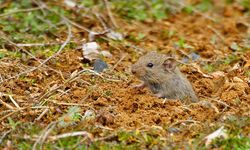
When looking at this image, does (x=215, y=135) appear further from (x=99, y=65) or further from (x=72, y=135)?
(x=99, y=65)

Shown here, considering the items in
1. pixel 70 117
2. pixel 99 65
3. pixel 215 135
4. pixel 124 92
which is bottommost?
pixel 99 65

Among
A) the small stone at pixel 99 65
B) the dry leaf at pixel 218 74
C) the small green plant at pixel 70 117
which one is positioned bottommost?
the small stone at pixel 99 65

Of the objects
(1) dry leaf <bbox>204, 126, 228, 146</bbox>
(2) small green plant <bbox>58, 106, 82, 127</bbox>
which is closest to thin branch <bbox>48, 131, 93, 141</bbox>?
(2) small green plant <bbox>58, 106, 82, 127</bbox>

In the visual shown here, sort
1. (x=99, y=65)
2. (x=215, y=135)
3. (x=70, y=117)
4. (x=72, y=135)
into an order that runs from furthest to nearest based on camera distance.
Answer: (x=99, y=65) < (x=70, y=117) < (x=215, y=135) < (x=72, y=135)

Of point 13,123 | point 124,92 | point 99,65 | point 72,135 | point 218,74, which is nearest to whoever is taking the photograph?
point 72,135

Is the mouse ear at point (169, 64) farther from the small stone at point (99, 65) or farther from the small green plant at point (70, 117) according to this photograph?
the small green plant at point (70, 117)

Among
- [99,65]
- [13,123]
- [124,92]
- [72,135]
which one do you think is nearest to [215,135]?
[72,135]

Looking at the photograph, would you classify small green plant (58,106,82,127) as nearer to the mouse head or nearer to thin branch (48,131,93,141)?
thin branch (48,131,93,141)

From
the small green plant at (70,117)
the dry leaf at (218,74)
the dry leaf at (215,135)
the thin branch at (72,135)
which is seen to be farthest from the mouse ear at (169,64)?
the thin branch at (72,135)
